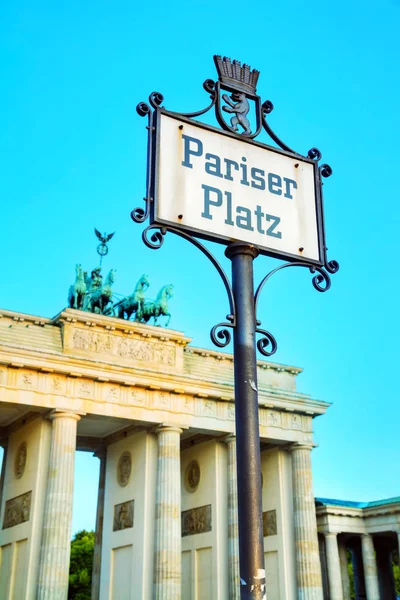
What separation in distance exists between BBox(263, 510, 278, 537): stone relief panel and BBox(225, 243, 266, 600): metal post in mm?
37599

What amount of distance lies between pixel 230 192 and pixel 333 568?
4298cm

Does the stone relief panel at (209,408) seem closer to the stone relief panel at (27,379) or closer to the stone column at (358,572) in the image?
the stone relief panel at (27,379)

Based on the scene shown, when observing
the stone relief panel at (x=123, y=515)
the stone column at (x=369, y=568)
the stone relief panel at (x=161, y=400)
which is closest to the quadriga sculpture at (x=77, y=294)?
the stone relief panel at (x=161, y=400)

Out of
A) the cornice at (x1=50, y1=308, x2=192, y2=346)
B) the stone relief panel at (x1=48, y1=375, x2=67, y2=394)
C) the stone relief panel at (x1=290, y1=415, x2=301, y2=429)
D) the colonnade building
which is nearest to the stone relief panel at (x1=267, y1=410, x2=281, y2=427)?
the colonnade building

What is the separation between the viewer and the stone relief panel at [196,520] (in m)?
39.1

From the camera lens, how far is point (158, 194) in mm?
5219

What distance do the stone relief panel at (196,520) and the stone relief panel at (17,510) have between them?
9.99 metres

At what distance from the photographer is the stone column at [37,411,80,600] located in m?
31.0

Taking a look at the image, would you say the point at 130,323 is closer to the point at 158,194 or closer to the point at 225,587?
the point at 225,587

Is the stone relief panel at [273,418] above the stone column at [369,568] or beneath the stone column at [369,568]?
above

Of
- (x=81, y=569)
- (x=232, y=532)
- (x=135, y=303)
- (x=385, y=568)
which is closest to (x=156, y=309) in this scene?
(x=135, y=303)

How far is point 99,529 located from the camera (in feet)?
132

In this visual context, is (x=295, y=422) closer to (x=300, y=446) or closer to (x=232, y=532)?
(x=300, y=446)

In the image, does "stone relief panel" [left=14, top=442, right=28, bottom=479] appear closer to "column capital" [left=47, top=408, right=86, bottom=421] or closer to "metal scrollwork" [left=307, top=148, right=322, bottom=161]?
"column capital" [left=47, top=408, right=86, bottom=421]
